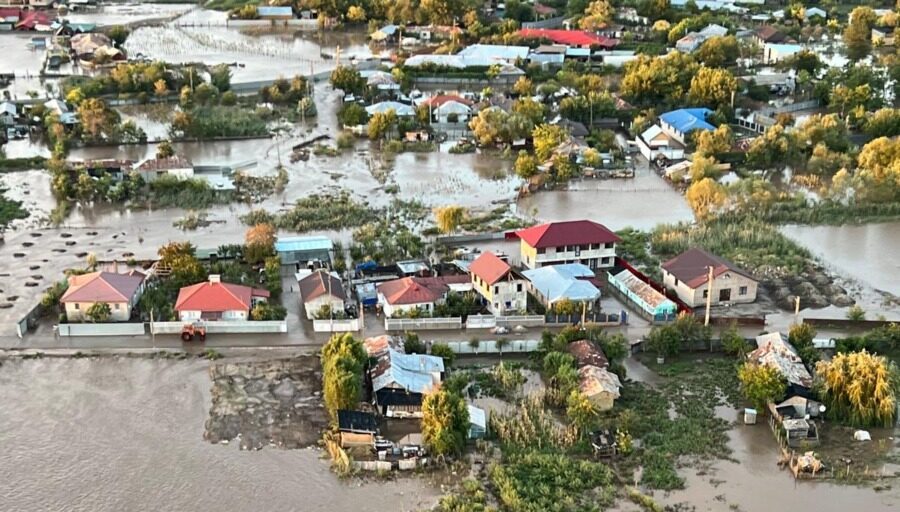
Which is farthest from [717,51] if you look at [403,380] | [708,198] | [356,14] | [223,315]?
[403,380]

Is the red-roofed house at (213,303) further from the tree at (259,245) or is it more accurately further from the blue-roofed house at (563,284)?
the blue-roofed house at (563,284)

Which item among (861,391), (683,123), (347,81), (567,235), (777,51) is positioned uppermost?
(347,81)

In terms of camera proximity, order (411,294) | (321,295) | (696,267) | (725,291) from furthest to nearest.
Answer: (696,267) → (725,291) → (411,294) → (321,295)

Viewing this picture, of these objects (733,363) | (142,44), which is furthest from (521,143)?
(142,44)

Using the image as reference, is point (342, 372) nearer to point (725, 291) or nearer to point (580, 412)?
point (580, 412)

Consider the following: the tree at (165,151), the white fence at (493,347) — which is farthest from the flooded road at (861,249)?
the tree at (165,151)

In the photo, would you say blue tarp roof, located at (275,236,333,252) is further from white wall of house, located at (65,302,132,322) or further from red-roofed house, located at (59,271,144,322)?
white wall of house, located at (65,302,132,322)

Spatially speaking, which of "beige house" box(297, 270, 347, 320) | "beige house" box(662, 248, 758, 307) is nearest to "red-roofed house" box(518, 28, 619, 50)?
"beige house" box(662, 248, 758, 307)
